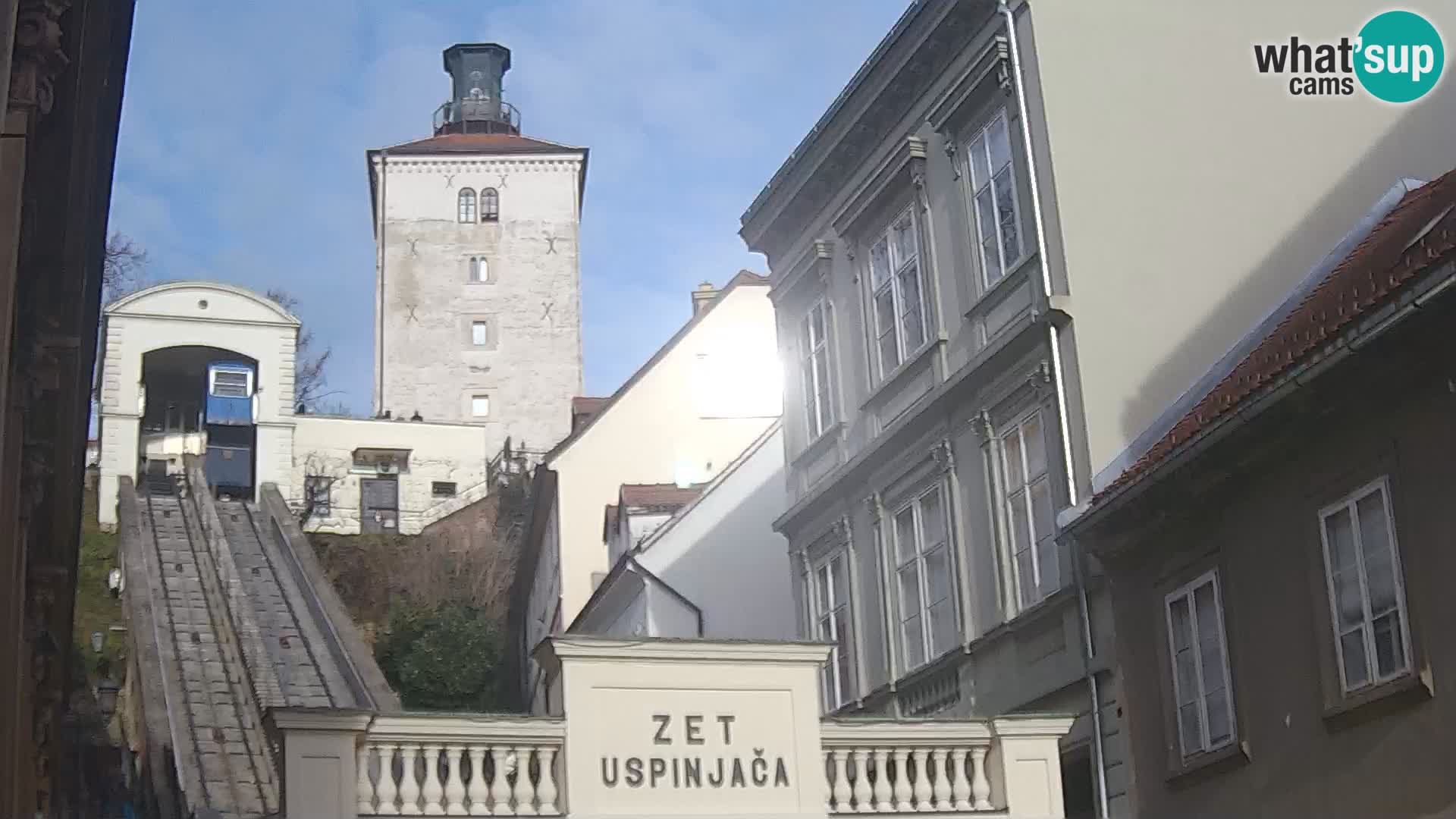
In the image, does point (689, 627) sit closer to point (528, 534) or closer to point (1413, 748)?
point (528, 534)

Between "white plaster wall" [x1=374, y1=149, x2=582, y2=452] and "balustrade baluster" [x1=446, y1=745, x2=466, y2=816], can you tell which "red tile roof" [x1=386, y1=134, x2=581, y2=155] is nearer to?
"white plaster wall" [x1=374, y1=149, x2=582, y2=452]

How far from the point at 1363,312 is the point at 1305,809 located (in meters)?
3.91

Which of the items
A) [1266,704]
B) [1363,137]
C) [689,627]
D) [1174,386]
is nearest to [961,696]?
[1174,386]

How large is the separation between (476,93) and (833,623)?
7646 cm

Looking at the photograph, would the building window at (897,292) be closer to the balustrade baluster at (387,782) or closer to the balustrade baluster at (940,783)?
the balustrade baluster at (940,783)

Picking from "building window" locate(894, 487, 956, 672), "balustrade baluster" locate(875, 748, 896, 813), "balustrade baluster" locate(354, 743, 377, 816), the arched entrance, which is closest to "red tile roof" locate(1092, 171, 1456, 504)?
"balustrade baluster" locate(875, 748, 896, 813)

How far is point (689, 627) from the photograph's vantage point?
32.8 m

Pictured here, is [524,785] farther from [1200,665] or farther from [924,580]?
[924,580]

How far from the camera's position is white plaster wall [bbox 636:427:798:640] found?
33281 mm

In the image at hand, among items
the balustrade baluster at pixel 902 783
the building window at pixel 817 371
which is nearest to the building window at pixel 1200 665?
the balustrade baluster at pixel 902 783

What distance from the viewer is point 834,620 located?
2519 centimetres

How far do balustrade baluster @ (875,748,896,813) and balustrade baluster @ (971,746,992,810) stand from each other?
28.7 inches

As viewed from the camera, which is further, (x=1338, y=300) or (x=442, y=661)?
(x=442, y=661)

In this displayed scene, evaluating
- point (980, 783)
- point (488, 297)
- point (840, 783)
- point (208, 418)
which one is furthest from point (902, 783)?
point (488, 297)
